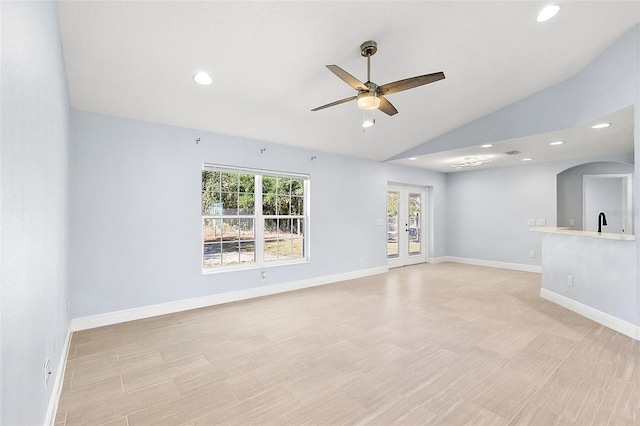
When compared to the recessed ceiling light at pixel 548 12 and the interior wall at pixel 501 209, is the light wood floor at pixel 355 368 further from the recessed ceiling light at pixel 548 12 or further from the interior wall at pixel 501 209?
the interior wall at pixel 501 209

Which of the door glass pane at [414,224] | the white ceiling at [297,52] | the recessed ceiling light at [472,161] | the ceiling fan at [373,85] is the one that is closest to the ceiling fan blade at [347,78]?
the ceiling fan at [373,85]

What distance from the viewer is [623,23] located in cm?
293

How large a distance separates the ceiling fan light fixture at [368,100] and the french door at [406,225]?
15.4 feet

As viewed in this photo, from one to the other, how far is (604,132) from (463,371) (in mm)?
4091

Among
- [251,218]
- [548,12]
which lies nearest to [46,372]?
[251,218]

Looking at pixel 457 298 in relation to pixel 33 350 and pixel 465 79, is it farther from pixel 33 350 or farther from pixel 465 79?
pixel 33 350

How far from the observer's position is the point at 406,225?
7566mm

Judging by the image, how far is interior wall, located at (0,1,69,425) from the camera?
1001mm

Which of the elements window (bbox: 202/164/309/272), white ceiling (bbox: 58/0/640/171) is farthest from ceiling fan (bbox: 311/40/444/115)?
Answer: window (bbox: 202/164/309/272)

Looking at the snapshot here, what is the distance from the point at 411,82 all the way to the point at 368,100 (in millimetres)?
400

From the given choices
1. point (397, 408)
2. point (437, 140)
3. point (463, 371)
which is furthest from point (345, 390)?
point (437, 140)

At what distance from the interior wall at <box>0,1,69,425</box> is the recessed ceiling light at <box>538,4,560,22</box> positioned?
3.79 m

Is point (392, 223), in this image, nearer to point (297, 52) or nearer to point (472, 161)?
point (472, 161)

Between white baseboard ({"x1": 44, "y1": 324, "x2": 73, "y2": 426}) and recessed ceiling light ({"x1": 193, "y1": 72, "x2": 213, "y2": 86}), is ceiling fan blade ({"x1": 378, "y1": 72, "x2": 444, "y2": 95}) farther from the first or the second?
white baseboard ({"x1": 44, "y1": 324, "x2": 73, "y2": 426})
